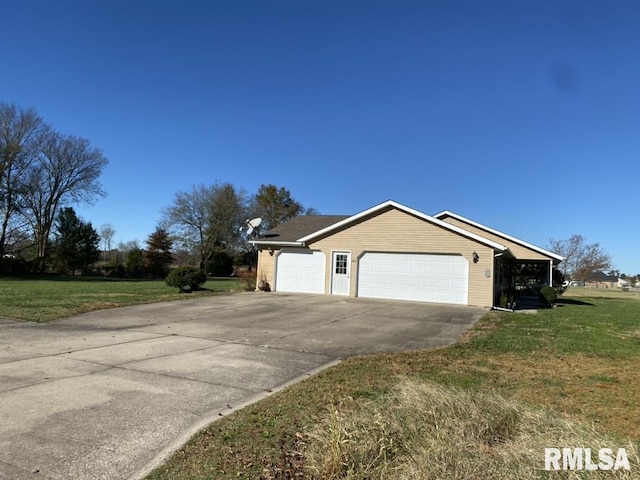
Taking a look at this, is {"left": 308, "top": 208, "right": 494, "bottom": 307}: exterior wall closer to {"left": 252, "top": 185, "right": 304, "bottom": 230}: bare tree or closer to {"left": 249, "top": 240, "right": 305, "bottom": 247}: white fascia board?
{"left": 249, "top": 240, "right": 305, "bottom": 247}: white fascia board

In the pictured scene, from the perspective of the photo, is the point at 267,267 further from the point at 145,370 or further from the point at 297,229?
the point at 145,370

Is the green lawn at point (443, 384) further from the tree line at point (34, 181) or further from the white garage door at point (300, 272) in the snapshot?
the tree line at point (34, 181)

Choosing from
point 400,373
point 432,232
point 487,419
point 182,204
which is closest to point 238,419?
point 487,419

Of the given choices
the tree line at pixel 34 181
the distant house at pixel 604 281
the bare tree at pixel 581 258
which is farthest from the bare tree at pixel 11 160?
the distant house at pixel 604 281

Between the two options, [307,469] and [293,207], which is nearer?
[307,469]

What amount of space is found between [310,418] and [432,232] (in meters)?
15.1

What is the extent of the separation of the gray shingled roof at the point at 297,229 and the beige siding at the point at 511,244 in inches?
307

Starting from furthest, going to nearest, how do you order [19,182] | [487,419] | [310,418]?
[19,182], [310,418], [487,419]

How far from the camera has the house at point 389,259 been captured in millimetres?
17828

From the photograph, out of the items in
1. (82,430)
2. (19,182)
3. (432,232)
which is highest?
(19,182)

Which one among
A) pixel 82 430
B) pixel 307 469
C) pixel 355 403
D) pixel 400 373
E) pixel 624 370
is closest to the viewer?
pixel 307 469

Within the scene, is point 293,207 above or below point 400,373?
above

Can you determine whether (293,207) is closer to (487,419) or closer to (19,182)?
(19,182)

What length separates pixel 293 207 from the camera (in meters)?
56.4
